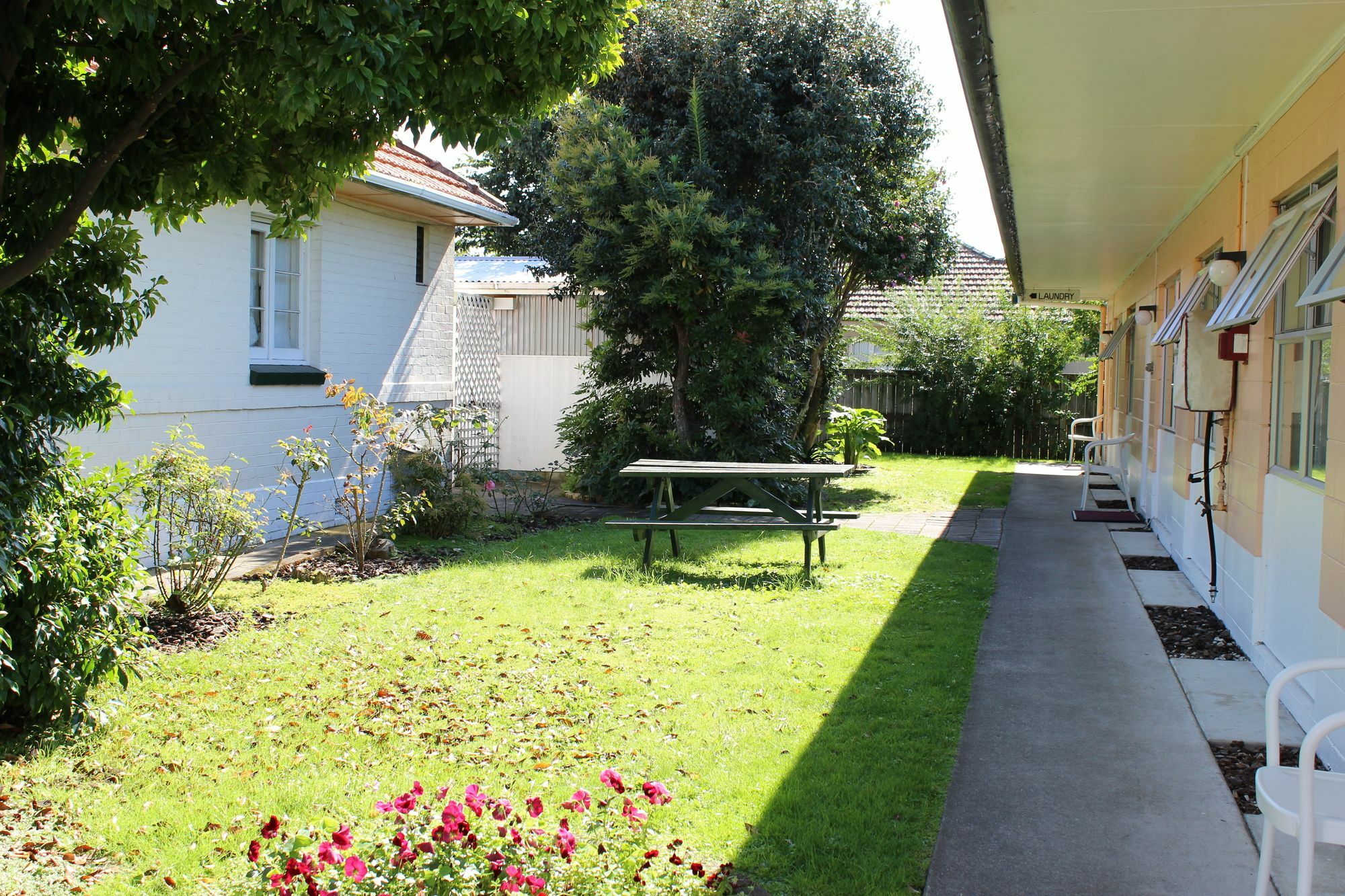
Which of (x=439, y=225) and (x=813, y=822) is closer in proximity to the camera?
(x=813, y=822)

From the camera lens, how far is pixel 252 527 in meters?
7.23

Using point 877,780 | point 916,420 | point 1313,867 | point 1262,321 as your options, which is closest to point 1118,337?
point 916,420

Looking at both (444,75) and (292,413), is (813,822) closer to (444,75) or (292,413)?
(444,75)

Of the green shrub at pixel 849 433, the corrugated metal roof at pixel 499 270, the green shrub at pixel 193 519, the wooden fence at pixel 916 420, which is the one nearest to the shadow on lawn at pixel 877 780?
the green shrub at pixel 193 519

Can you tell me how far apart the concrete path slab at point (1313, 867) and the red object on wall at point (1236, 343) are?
356 centimetres

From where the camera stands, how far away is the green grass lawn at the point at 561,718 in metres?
3.88

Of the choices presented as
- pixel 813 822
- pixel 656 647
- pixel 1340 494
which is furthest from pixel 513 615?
pixel 1340 494

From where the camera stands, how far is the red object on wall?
6641 mm

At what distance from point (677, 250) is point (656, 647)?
6.30 metres

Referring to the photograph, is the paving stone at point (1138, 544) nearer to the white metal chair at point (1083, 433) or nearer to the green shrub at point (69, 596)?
the white metal chair at point (1083, 433)

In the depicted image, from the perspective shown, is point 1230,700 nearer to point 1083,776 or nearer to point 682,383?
point 1083,776

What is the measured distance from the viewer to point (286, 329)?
1064cm

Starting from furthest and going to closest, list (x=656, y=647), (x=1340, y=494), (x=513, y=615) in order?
(x=513, y=615)
(x=656, y=647)
(x=1340, y=494)

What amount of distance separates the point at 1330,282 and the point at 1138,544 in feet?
23.5
